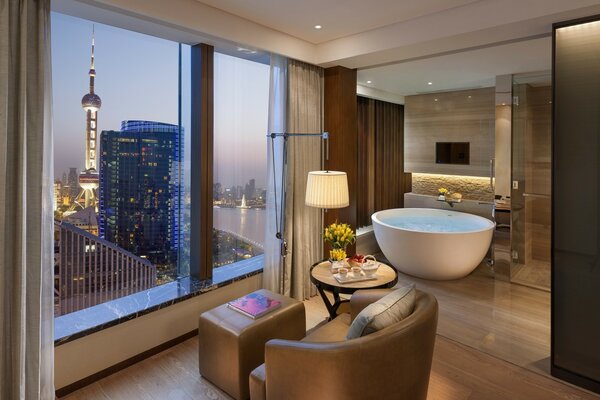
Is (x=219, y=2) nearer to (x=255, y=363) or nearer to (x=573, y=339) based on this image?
(x=255, y=363)

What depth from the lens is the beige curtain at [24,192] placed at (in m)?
1.91

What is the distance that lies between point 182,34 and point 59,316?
2.28m

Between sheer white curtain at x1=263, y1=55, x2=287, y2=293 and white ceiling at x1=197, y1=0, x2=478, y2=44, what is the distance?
467 mm

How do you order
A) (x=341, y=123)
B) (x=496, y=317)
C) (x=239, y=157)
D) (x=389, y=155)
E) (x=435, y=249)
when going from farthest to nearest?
(x=389, y=155) → (x=435, y=249) → (x=341, y=123) → (x=239, y=157) → (x=496, y=317)

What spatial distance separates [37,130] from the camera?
201cm

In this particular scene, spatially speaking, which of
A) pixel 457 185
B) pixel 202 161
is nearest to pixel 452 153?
pixel 457 185

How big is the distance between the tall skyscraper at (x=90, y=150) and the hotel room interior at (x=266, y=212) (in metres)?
0.01

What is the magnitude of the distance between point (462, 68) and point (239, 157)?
2902 millimetres

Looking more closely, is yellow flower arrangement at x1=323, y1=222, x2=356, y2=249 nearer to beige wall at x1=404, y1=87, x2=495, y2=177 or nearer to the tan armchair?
the tan armchair

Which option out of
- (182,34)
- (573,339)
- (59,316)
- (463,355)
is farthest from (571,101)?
(59,316)

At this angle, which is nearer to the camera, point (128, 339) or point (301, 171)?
point (128, 339)

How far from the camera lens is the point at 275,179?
3.59 m

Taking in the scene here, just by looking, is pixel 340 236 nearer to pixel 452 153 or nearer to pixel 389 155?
pixel 452 153

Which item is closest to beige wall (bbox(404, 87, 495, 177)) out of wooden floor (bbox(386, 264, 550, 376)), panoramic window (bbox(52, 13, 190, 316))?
wooden floor (bbox(386, 264, 550, 376))
